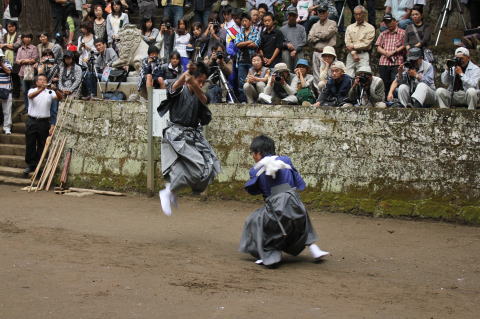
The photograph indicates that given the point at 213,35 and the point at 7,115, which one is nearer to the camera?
the point at 213,35

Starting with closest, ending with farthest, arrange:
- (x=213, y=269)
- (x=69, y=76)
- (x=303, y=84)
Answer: (x=213, y=269) < (x=303, y=84) < (x=69, y=76)

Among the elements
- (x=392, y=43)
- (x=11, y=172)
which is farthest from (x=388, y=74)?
(x=11, y=172)

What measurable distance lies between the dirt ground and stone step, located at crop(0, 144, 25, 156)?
156 inches

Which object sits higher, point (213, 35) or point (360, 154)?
point (213, 35)

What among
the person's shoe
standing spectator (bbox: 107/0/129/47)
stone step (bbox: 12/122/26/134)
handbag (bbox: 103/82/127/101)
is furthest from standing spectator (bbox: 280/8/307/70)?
the person's shoe

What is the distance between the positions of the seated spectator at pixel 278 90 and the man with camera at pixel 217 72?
106cm

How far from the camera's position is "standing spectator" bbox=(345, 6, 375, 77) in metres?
14.4

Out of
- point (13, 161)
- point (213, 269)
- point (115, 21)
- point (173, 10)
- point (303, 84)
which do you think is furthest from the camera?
point (115, 21)

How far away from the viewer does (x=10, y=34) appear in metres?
19.5

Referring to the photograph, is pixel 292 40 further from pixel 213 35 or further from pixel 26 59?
pixel 26 59

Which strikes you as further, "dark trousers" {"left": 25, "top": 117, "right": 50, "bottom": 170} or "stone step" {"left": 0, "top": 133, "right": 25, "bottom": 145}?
"stone step" {"left": 0, "top": 133, "right": 25, "bottom": 145}

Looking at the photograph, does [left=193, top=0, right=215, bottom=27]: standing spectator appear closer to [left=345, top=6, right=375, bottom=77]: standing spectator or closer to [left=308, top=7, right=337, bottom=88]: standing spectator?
[left=308, top=7, right=337, bottom=88]: standing spectator

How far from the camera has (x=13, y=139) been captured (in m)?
17.0

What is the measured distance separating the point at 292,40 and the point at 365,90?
3.21 meters
